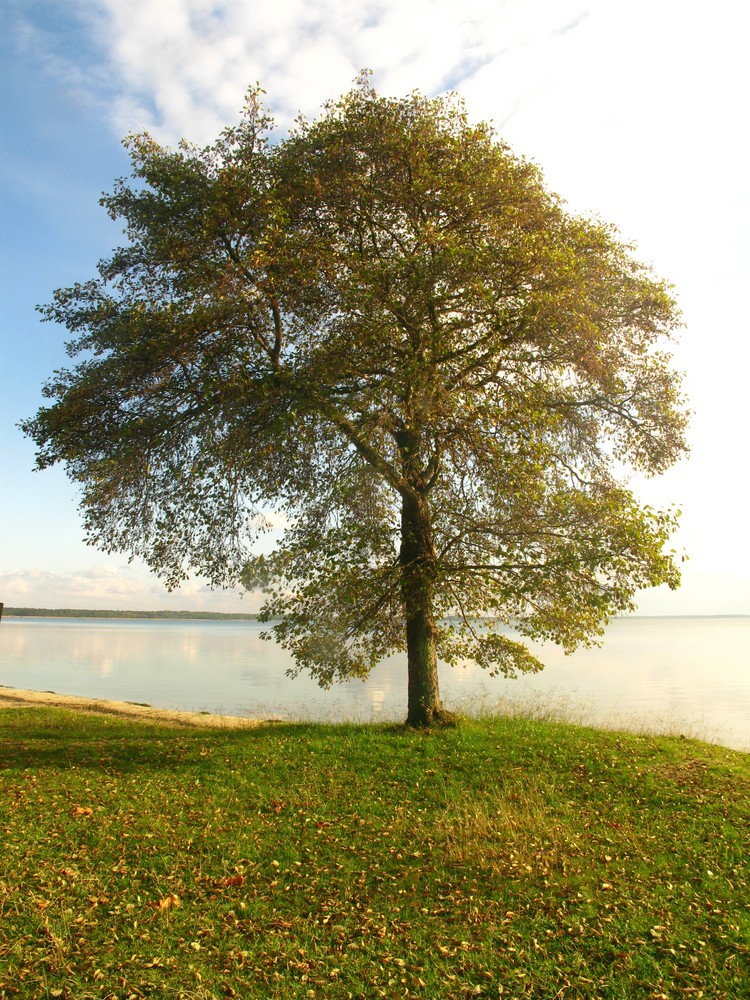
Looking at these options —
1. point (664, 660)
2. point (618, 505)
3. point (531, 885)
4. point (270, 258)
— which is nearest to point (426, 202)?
point (270, 258)

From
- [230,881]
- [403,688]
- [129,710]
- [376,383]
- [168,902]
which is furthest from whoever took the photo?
[403,688]

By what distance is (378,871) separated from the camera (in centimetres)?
868

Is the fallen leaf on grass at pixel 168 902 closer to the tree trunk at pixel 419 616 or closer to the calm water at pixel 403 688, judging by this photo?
the tree trunk at pixel 419 616

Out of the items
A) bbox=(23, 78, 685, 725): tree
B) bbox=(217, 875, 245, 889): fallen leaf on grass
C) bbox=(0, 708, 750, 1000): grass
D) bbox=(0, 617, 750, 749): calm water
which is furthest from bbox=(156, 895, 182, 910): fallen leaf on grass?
bbox=(0, 617, 750, 749): calm water

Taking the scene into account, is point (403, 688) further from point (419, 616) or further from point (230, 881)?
point (230, 881)

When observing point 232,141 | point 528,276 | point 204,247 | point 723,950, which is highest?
point 232,141

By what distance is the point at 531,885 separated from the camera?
26.8ft

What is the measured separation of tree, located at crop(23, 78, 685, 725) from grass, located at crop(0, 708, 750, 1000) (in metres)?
3.38

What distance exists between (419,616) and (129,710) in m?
11.6

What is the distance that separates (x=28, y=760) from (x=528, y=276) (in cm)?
1396

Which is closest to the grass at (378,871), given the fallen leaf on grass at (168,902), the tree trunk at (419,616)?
the fallen leaf on grass at (168,902)

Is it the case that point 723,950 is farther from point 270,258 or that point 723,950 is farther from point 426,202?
point 426,202

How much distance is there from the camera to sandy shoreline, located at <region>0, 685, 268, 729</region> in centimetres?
1988

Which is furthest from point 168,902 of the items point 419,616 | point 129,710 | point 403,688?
point 403,688
